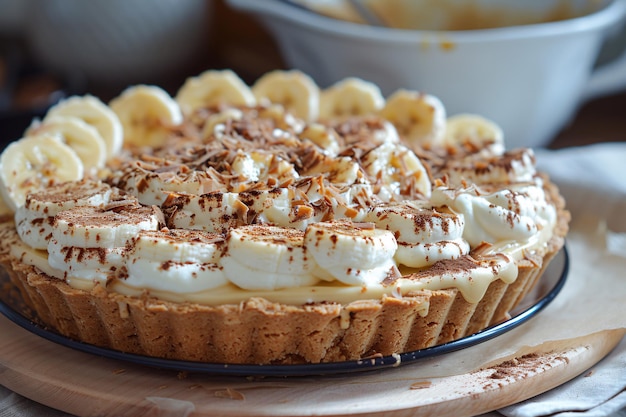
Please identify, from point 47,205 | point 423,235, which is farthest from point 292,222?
point 47,205

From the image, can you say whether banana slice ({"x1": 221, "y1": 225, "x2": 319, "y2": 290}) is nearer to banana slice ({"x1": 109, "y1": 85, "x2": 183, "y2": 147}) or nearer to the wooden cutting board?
the wooden cutting board

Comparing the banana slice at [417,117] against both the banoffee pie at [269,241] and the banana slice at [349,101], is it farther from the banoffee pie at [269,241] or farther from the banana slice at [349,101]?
the banoffee pie at [269,241]

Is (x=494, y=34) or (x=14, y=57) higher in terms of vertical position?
(x=494, y=34)

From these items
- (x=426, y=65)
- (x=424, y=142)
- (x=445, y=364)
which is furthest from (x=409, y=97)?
(x=445, y=364)

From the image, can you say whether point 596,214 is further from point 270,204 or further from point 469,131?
point 270,204

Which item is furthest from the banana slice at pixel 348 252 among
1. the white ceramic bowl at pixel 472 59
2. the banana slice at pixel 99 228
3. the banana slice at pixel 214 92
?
the white ceramic bowl at pixel 472 59

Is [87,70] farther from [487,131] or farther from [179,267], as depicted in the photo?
[179,267]
